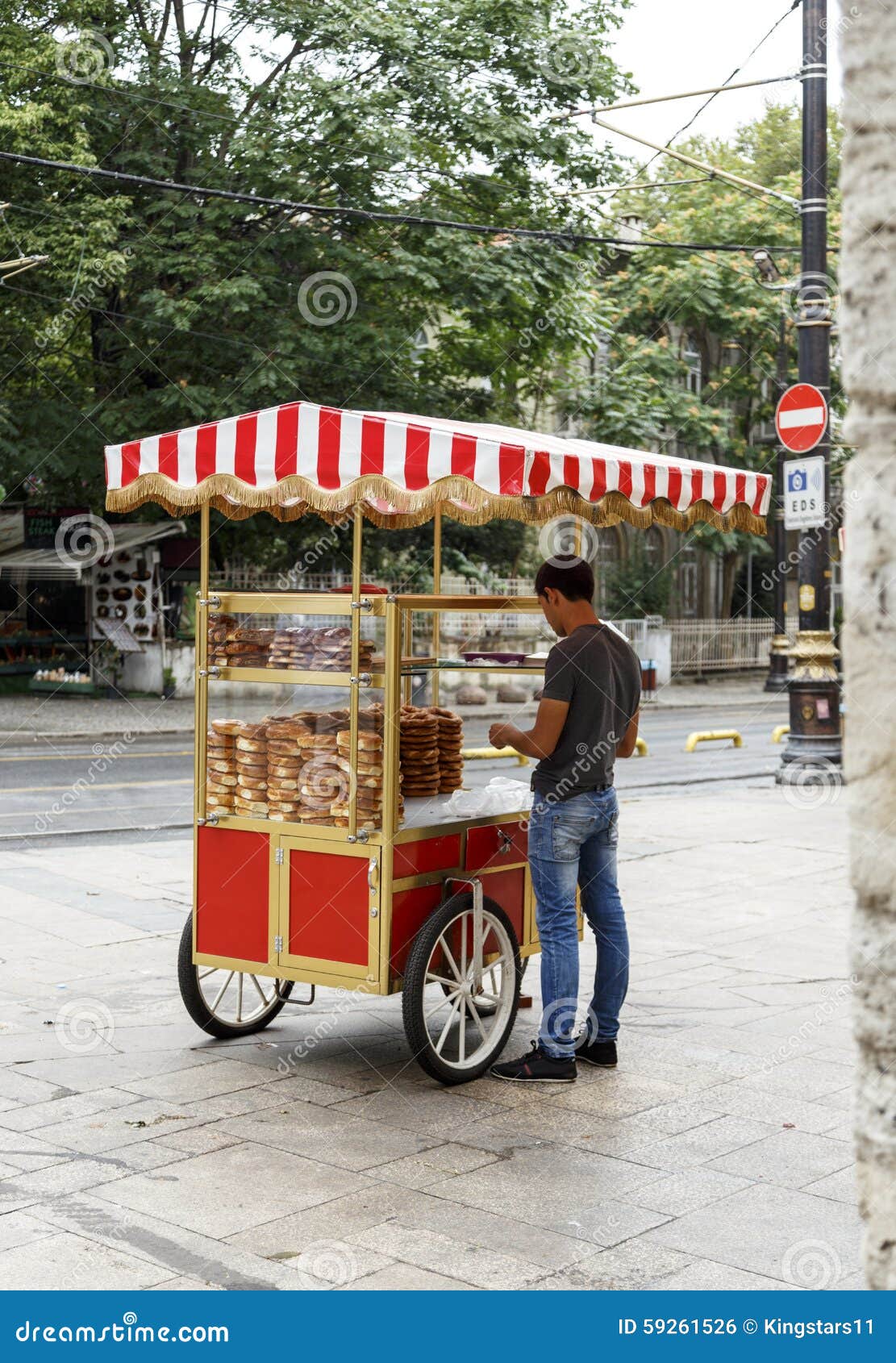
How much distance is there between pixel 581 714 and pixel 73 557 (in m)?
21.1

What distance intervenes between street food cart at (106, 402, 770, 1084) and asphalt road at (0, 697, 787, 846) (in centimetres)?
551

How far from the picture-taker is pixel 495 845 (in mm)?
6223

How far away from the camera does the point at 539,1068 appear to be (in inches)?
225

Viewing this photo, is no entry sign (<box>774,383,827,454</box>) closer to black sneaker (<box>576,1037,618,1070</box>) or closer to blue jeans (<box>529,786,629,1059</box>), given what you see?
blue jeans (<box>529,786,629,1059</box>)

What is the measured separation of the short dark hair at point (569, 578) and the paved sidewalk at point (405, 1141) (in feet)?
6.34

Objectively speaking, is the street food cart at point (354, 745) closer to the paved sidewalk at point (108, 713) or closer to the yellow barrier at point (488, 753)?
the yellow barrier at point (488, 753)

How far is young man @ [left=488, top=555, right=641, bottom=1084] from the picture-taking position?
5.67 meters

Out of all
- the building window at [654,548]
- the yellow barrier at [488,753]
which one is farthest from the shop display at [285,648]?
the building window at [654,548]

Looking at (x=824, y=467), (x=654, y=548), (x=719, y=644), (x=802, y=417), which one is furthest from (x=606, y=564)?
(x=802, y=417)

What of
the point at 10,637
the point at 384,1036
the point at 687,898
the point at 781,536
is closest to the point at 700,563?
the point at 781,536

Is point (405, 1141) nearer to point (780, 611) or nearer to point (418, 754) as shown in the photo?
point (418, 754)

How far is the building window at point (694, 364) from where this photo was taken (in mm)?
39531

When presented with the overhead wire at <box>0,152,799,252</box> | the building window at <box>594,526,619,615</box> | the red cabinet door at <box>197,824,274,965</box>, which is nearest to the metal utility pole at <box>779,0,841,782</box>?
the overhead wire at <box>0,152,799,252</box>
